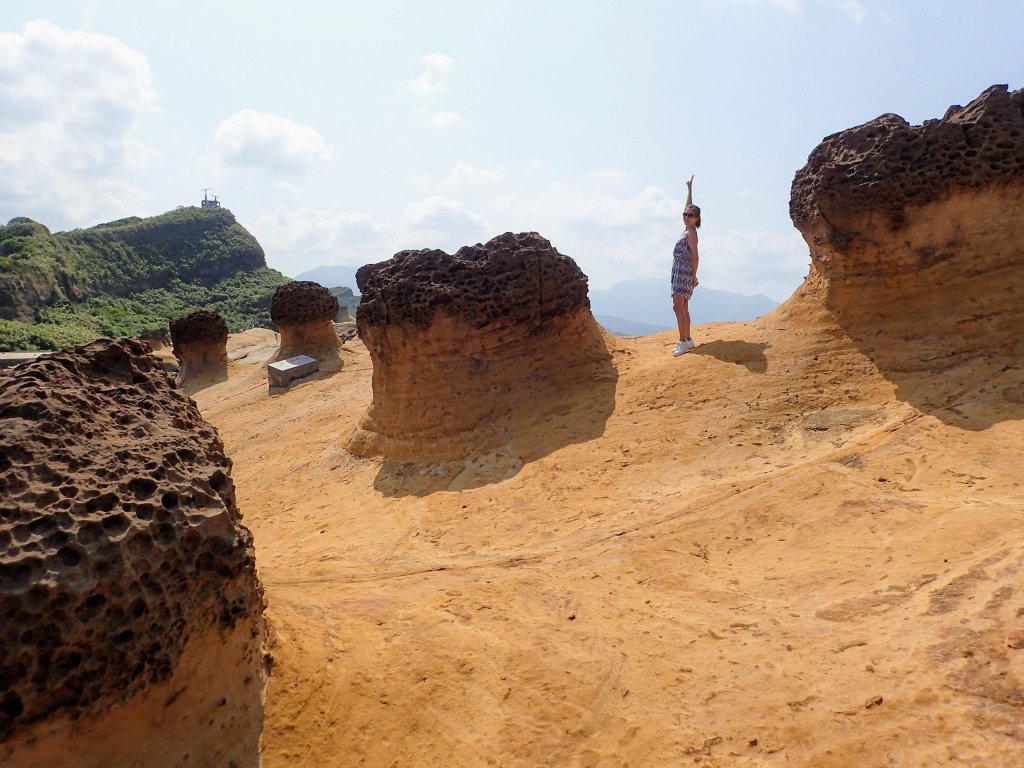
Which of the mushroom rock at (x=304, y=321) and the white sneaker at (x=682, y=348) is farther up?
the mushroom rock at (x=304, y=321)

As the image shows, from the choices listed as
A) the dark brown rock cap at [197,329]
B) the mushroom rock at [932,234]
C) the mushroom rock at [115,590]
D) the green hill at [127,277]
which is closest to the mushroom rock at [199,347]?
the dark brown rock cap at [197,329]

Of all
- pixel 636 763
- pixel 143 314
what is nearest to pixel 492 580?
pixel 636 763

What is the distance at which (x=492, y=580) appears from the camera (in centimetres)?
393

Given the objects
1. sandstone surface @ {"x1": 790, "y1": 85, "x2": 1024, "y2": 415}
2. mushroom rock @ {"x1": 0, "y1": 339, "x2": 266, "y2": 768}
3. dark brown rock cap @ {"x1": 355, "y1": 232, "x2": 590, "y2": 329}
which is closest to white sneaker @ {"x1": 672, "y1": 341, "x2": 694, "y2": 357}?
dark brown rock cap @ {"x1": 355, "y1": 232, "x2": 590, "y2": 329}

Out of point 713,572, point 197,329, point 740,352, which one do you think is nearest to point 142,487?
point 713,572

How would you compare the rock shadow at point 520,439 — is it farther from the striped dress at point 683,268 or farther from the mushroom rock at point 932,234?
the mushroom rock at point 932,234

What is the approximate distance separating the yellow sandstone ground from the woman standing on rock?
0.75 metres

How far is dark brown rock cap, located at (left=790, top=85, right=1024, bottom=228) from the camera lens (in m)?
5.75

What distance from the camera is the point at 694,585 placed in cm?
358

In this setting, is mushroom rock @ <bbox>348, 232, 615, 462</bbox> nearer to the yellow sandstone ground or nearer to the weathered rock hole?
the yellow sandstone ground

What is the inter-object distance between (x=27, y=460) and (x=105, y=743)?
1.08 m

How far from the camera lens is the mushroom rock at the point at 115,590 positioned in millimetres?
2055

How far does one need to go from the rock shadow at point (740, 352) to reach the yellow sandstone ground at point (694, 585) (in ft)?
0.13

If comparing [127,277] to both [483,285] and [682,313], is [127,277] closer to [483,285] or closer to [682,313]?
[483,285]
